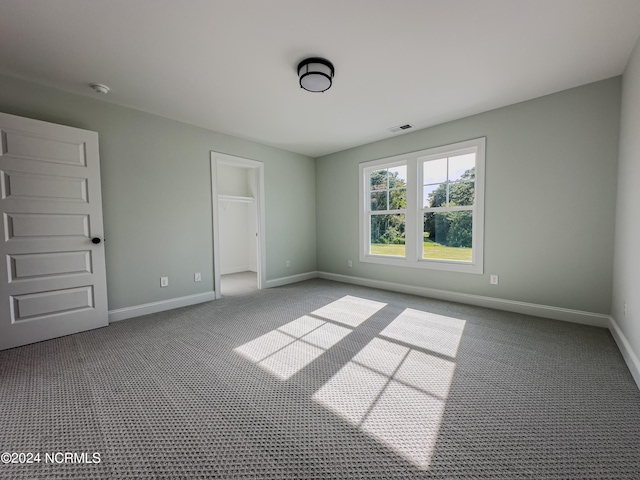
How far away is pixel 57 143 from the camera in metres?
2.64

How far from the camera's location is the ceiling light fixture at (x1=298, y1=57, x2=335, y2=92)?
229 cm

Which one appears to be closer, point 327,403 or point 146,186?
point 327,403

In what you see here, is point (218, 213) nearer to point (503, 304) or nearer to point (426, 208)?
point (426, 208)

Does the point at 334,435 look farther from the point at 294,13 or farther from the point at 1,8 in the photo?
the point at 1,8

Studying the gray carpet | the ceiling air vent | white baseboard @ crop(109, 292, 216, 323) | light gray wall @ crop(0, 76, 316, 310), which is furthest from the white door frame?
the ceiling air vent

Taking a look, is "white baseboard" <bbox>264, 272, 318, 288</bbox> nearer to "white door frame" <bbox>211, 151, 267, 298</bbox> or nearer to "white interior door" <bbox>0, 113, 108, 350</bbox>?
"white door frame" <bbox>211, 151, 267, 298</bbox>

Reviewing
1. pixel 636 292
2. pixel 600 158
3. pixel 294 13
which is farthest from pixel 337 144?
pixel 636 292

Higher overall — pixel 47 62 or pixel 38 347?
pixel 47 62

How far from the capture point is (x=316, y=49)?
7.11 ft

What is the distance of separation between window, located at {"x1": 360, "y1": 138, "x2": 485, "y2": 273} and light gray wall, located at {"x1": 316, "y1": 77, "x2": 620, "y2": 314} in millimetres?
143

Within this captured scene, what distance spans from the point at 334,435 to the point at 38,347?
9.41 ft

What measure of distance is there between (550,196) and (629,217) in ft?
2.87

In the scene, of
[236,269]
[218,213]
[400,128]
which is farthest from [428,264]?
[236,269]

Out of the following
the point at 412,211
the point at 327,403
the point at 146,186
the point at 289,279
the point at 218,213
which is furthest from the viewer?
the point at 289,279
